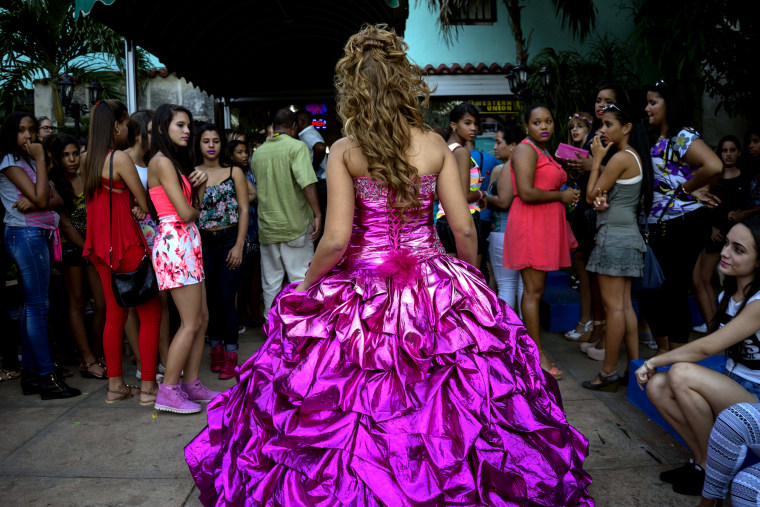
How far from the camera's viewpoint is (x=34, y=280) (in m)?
4.12

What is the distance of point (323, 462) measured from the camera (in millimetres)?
2230

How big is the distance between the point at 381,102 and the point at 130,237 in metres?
2.24

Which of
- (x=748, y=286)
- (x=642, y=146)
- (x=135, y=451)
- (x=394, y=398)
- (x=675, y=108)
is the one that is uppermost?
(x=675, y=108)

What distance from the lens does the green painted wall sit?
37.0 ft

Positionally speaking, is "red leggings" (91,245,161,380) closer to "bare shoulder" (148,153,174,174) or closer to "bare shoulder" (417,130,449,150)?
"bare shoulder" (148,153,174,174)

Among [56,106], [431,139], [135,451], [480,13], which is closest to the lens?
[431,139]

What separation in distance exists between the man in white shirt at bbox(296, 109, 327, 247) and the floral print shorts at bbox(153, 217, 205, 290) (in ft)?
8.30

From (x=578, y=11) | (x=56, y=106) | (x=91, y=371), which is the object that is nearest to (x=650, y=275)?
(x=91, y=371)

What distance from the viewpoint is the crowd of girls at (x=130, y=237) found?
3.72 meters

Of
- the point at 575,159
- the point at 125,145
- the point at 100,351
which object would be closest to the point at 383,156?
the point at 125,145

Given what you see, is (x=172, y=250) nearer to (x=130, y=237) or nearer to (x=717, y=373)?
(x=130, y=237)

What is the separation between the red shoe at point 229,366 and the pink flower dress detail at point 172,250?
1080 millimetres

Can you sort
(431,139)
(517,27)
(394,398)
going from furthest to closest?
(517,27)
(431,139)
(394,398)

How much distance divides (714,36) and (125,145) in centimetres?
722
